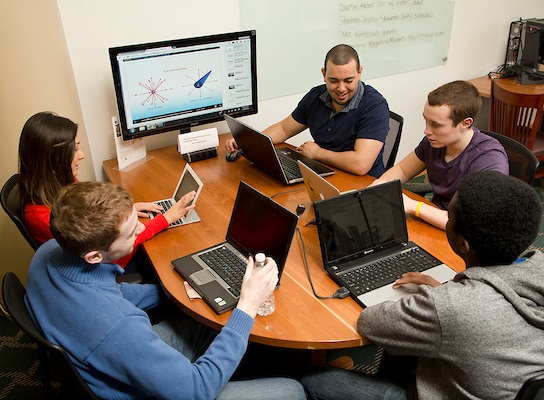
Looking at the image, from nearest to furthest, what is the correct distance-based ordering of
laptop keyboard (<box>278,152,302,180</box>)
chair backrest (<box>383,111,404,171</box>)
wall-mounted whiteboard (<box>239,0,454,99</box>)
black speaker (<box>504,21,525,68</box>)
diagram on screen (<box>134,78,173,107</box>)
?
laptop keyboard (<box>278,152,302,180</box>)
diagram on screen (<box>134,78,173,107</box>)
chair backrest (<box>383,111,404,171</box>)
wall-mounted whiteboard (<box>239,0,454,99</box>)
black speaker (<box>504,21,525,68</box>)

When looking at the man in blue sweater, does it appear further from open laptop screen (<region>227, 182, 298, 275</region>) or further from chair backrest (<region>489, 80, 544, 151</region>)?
chair backrest (<region>489, 80, 544, 151</region>)

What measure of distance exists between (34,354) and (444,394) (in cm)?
191

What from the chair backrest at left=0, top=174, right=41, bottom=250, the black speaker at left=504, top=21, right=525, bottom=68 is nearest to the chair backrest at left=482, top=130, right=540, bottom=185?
the chair backrest at left=0, top=174, right=41, bottom=250

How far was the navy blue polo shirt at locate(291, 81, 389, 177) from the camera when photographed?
2.33 metres

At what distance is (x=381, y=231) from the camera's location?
1.58 m

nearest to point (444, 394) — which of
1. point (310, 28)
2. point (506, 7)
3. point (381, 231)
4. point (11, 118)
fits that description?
point (381, 231)

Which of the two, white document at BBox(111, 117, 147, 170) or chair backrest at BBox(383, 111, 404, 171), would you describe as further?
chair backrest at BBox(383, 111, 404, 171)

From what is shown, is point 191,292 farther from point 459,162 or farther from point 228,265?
point 459,162

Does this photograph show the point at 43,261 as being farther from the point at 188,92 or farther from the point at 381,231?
the point at 188,92

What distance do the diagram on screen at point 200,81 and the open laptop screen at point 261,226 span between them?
0.98 m

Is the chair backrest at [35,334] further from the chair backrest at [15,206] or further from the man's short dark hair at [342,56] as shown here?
the man's short dark hair at [342,56]

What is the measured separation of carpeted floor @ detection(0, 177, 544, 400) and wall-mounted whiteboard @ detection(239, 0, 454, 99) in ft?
4.18

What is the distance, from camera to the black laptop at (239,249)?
1414 mm

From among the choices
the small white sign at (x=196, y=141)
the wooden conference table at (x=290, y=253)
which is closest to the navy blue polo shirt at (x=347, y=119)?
the wooden conference table at (x=290, y=253)
